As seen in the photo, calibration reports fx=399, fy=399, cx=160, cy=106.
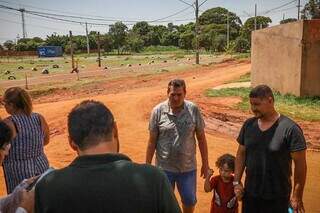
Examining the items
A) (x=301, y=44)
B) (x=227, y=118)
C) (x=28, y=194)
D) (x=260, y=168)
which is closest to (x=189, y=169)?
(x=260, y=168)

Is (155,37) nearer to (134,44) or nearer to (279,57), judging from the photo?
(134,44)

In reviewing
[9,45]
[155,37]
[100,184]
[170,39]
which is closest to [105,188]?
[100,184]

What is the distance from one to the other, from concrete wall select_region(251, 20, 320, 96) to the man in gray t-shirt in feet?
34.1

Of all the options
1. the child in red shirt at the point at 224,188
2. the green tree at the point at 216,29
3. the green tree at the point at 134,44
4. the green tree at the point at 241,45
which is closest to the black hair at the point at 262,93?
the child in red shirt at the point at 224,188

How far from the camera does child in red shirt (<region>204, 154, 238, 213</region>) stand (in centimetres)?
430

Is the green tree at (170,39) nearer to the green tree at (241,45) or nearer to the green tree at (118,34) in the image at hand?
the green tree at (118,34)

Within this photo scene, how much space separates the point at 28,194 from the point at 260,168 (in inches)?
83.1

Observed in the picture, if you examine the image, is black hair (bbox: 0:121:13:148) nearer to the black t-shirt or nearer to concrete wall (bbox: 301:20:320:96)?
the black t-shirt

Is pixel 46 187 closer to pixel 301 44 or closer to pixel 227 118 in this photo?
pixel 227 118

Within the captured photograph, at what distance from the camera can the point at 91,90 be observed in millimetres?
19844

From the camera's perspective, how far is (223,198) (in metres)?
4.32

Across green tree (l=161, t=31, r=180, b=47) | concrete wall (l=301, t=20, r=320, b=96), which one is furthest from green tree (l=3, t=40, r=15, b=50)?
concrete wall (l=301, t=20, r=320, b=96)

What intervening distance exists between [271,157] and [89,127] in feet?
6.66

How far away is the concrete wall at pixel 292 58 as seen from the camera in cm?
1366
